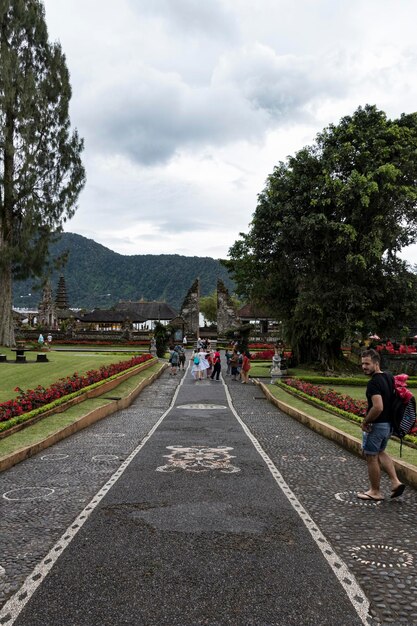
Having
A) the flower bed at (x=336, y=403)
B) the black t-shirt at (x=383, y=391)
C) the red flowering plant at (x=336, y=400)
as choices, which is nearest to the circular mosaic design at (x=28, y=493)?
the black t-shirt at (x=383, y=391)

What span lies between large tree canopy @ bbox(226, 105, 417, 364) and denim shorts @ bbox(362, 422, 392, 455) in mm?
22024

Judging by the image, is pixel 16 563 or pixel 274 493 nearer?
pixel 16 563

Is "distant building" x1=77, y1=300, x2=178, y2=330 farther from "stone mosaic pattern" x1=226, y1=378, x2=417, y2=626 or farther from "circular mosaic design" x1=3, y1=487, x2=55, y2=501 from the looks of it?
"circular mosaic design" x1=3, y1=487, x2=55, y2=501

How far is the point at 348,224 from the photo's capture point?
28219 mm

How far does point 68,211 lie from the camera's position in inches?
1657

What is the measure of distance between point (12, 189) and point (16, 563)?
37665 mm

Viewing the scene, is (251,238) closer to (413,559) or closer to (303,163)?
(303,163)

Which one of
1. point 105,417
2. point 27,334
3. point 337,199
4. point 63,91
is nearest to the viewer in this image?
point 105,417

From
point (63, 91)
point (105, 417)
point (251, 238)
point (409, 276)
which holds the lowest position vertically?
point (105, 417)

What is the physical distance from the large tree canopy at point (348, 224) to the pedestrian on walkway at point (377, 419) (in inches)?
862

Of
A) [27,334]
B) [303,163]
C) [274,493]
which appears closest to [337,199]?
[303,163]

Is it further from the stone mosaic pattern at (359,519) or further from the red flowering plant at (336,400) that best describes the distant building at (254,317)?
the stone mosaic pattern at (359,519)

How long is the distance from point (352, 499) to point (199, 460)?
10.1 feet

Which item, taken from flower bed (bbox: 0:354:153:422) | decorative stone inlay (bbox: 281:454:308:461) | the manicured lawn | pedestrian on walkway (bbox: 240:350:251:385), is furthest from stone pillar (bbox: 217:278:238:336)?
decorative stone inlay (bbox: 281:454:308:461)
